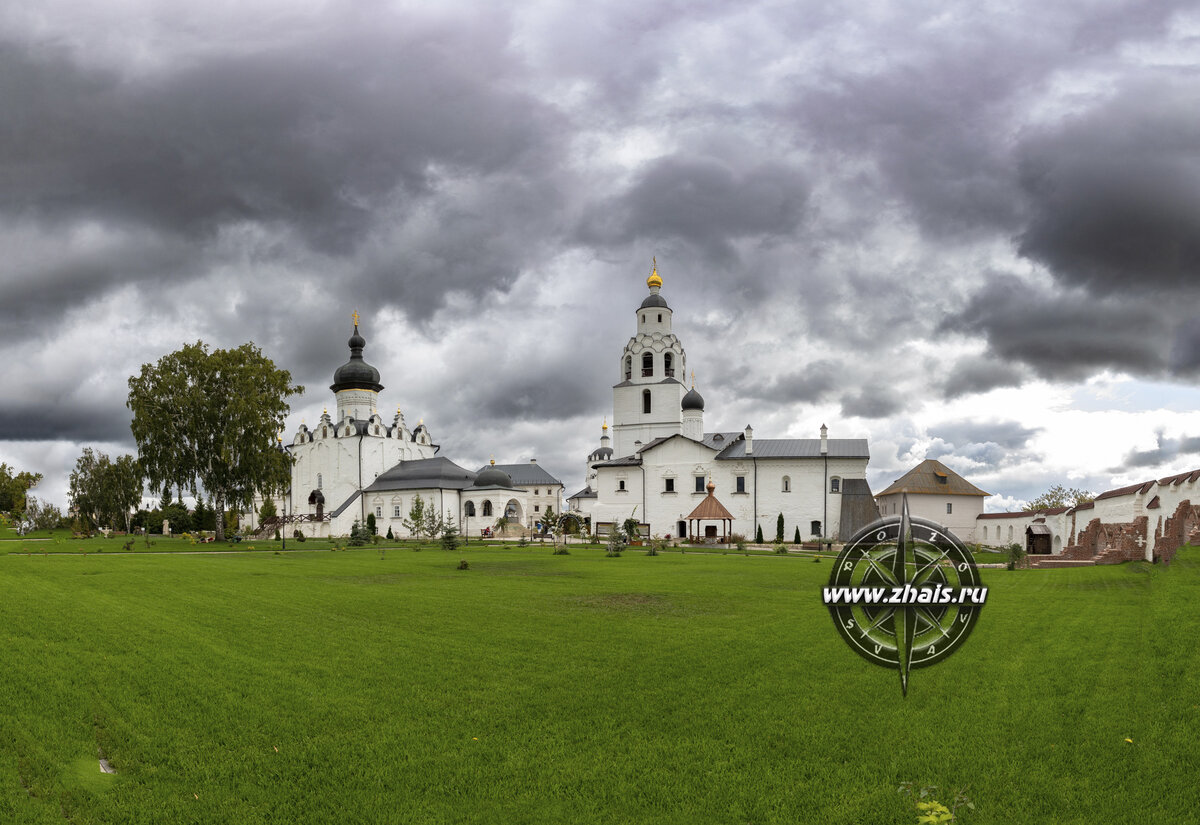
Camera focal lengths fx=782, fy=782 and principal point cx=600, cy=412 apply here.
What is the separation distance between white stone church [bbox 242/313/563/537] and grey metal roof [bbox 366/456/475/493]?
0.08m

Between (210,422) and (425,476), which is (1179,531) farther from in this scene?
(425,476)

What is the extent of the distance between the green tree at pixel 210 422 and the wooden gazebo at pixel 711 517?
1003 inches

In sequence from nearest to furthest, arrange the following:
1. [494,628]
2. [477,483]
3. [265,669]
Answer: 1. [265,669]
2. [494,628]
3. [477,483]

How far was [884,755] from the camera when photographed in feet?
23.1

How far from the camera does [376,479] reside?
69.2m

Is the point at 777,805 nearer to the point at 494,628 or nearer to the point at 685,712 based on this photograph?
the point at 685,712

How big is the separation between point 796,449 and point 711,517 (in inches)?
359

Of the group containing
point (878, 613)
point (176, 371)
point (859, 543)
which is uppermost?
point (176, 371)

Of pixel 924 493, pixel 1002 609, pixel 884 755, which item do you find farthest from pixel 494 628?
pixel 924 493

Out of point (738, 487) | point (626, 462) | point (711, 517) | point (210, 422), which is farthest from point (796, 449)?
point (210, 422)

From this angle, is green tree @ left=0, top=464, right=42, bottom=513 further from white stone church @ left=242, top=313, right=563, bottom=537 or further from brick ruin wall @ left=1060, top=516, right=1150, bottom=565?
brick ruin wall @ left=1060, top=516, right=1150, bottom=565

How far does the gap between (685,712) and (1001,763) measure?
9.63 ft

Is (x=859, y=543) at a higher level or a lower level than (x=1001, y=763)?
higher

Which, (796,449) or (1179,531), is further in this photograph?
(796,449)
